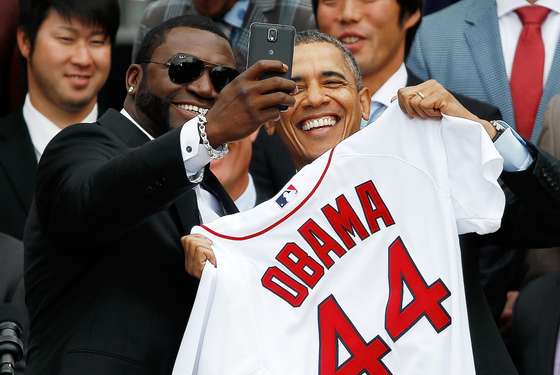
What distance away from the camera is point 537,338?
189 inches

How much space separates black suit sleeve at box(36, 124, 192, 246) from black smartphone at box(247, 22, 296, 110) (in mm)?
302

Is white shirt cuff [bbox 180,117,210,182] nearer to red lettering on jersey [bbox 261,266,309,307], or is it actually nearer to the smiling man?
red lettering on jersey [bbox 261,266,309,307]

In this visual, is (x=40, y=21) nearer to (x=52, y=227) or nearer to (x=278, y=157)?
(x=278, y=157)

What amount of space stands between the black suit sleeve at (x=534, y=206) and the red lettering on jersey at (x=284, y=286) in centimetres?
72

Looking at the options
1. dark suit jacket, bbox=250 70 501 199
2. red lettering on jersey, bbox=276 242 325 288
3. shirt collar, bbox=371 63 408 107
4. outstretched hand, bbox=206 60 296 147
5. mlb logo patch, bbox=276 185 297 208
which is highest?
outstretched hand, bbox=206 60 296 147

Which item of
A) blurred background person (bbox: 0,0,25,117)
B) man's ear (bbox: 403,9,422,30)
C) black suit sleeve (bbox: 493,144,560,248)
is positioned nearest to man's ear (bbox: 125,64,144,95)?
black suit sleeve (bbox: 493,144,560,248)

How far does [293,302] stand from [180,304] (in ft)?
1.16

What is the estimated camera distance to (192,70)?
4453 mm

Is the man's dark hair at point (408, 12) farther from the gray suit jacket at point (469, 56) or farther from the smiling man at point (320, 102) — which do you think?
the smiling man at point (320, 102)

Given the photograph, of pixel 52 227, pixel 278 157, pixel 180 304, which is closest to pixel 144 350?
pixel 180 304

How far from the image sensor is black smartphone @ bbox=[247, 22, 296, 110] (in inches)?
148

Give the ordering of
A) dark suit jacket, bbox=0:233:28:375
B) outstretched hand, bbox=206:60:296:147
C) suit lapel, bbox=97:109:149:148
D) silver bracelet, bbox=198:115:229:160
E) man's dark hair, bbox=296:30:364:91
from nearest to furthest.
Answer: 1. outstretched hand, bbox=206:60:296:147
2. silver bracelet, bbox=198:115:229:160
3. suit lapel, bbox=97:109:149:148
4. man's dark hair, bbox=296:30:364:91
5. dark suit jacket, bbox=0:233:28:375

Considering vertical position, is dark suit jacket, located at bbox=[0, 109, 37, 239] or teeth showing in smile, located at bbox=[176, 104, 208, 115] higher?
teeth showing in smile, located at bbox=[176, 104, 208, 115]

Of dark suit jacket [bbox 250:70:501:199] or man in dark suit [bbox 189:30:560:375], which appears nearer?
man in dark suit [bbox 189:30:560:375]
